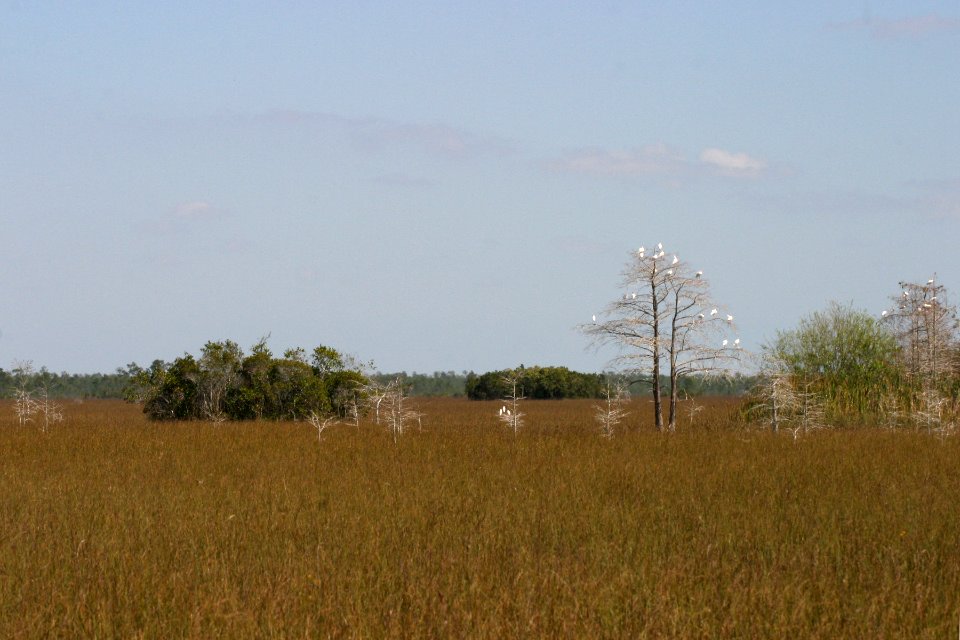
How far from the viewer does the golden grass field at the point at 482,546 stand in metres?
6.29

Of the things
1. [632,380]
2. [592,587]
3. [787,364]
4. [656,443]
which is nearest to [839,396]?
[787,364]

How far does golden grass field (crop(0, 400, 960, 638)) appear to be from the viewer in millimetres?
6289

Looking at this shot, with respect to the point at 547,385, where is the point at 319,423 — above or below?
below

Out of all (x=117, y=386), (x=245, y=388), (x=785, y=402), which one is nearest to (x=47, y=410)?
(x=245, y=388)

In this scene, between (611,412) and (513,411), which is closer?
(513,411)

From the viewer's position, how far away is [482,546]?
8500mm

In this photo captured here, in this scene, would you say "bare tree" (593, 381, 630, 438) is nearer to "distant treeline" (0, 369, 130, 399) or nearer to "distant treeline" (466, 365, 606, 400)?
"distant treeline" (466, 365, 606, 400)

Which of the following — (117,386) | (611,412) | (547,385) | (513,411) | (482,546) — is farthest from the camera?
(117,386)

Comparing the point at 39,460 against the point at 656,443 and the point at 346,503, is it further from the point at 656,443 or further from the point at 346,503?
the point at 656,443

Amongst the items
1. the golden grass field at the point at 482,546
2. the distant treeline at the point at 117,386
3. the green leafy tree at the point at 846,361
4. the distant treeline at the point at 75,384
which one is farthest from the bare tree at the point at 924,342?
the distant treeline at the point at 75,384

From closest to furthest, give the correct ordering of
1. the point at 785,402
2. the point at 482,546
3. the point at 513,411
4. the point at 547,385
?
1. the point at 482,546
2. the point at 513,411
3. the point at 785,402
4. the point at 547,385

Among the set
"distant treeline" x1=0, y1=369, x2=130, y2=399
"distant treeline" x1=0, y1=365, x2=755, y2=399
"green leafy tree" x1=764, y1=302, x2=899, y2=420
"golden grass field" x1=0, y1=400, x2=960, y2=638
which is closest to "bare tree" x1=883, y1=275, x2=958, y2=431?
"green leafy tree" x1=764, y1=302, x2=899, y2=420

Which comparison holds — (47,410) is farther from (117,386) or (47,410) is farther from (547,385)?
(117,386)

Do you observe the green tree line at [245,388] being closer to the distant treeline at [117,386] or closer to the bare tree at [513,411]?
the bare tree at [513,411]
